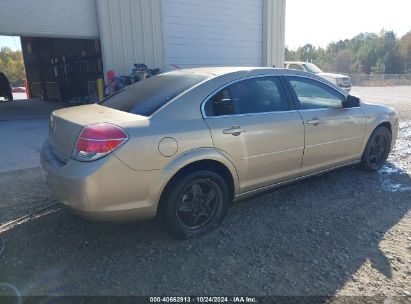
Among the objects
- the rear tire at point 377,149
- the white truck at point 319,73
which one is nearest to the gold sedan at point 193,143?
the rear tire at point 377,149

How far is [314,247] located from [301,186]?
1.53 meters

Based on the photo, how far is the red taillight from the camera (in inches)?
105

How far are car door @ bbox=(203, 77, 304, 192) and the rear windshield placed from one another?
0.33 m

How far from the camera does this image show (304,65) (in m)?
17.8

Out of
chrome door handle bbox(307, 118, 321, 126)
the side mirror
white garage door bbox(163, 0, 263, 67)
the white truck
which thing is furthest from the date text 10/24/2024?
the white truck

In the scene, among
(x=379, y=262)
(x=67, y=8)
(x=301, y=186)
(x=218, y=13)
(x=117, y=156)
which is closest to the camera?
(x=117, y=156)

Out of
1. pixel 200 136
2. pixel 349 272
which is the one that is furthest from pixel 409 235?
pixel 200 136

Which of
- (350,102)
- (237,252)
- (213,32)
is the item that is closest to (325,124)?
(350,102)

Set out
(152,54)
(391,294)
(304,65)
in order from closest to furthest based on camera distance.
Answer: (391,294), (152,54), (304,65)

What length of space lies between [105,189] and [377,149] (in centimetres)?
414

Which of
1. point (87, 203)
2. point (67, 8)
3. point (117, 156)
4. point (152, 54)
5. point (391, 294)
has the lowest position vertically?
point (391, 294)

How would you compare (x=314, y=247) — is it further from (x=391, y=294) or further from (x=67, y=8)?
(x=67, y=8)

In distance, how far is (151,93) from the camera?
337 centimetres

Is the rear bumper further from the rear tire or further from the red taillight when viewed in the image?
the rear tire
